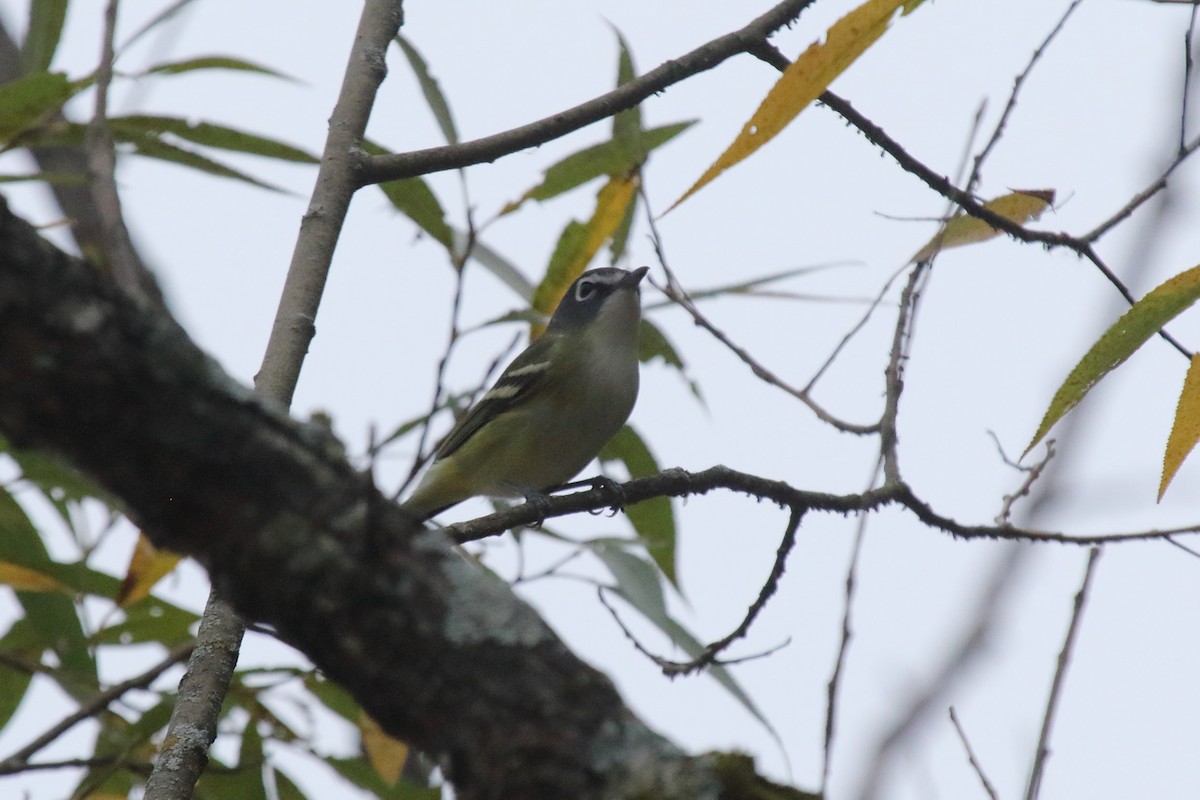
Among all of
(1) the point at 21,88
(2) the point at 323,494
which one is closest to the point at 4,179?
(1) the point at 21,88

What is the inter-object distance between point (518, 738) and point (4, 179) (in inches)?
134

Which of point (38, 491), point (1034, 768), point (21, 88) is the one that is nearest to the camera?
point (1034, 768)

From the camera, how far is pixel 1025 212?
303cm

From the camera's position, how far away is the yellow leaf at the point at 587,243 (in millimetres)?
4066

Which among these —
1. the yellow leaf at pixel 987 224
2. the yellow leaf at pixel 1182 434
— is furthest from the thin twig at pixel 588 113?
the yellow leaf at pixel 1182 434

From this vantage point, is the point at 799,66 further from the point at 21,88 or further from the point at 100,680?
the point at 100,680

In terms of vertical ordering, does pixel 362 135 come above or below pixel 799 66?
above

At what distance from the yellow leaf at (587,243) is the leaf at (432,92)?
0.58m

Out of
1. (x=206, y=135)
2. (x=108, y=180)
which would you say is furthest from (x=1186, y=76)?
(x=206, y=135)

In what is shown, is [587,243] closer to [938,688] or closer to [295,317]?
[295,317]

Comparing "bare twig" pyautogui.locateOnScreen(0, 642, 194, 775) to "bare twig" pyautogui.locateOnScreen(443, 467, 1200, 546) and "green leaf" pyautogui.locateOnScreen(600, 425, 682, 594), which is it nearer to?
"bare twig" pyautogui.locateOnScreen(443, 467, 1200, 546)

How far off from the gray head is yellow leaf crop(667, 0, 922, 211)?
2.87 meters

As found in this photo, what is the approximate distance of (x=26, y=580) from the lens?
378cm

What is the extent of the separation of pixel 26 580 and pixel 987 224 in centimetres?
292
